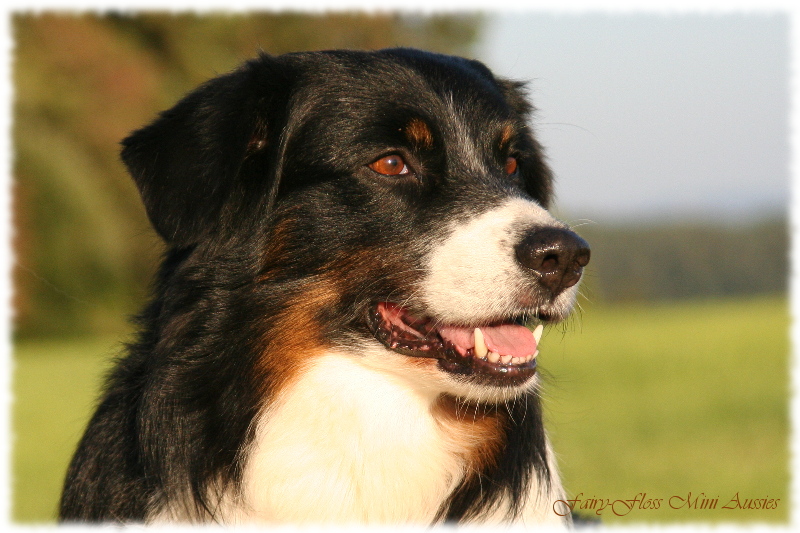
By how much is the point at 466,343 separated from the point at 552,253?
1.82 feet

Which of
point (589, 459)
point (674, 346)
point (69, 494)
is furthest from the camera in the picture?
point (674, 346)

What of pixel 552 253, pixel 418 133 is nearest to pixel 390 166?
pixel 418 133

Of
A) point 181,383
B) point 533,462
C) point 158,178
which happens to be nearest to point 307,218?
point 158,178

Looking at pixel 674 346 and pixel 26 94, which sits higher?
pixel 26 94

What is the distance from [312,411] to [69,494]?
124 cm

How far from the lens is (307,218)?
3.99 metres

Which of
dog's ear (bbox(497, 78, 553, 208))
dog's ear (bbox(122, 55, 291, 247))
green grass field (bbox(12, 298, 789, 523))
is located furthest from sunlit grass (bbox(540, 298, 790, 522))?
dog's ear (bbox(122, 55, 291, 247))

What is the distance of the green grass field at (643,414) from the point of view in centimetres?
741

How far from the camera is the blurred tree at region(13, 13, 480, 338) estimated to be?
77.5 ft

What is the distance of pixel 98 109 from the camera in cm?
2750

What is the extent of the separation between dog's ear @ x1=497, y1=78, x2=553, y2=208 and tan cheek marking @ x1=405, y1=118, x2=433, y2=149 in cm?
90

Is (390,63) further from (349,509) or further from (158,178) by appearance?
(349,509)

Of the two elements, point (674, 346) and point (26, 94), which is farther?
point (26, 94)

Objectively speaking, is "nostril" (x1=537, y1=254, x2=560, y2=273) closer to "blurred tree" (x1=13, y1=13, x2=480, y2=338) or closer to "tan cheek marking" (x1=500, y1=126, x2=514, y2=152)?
"tan cheek marking" (x1=500, y1=126, x2=514, y2=152)
